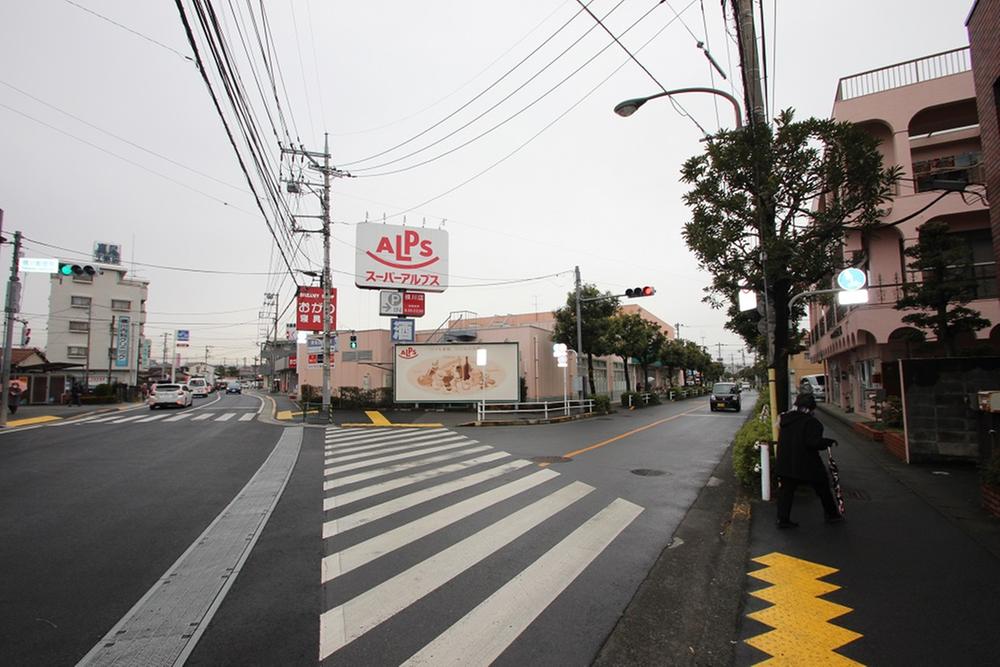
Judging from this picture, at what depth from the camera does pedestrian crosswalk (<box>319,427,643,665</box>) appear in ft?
11.5

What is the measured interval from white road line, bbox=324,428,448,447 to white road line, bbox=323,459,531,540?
584 centimetres

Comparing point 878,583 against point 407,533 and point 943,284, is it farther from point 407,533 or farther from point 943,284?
point 943,284

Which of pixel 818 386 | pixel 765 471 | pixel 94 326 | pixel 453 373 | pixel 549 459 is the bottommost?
pixel 549 459

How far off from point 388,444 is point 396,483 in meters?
5.33

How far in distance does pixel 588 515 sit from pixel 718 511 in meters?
1.90

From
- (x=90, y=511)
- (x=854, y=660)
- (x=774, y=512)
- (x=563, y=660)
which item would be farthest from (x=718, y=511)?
(x=90, y=511)

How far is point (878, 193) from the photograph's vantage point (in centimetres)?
745

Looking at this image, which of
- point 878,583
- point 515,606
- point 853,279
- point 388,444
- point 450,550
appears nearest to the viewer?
point 515,606

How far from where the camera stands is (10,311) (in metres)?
18.2

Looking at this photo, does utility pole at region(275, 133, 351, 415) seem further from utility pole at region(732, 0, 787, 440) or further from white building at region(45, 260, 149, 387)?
white building at region(45, 260, 149, 387)

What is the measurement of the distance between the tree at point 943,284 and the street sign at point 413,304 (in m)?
20.9

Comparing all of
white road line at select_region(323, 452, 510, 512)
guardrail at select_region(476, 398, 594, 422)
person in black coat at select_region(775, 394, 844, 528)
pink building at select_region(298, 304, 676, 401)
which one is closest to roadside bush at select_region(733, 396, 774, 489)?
person in black coat at select_region(775, 394, 844, 528)

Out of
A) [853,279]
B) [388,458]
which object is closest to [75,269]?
[388,458]

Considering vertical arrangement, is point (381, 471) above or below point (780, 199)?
below
